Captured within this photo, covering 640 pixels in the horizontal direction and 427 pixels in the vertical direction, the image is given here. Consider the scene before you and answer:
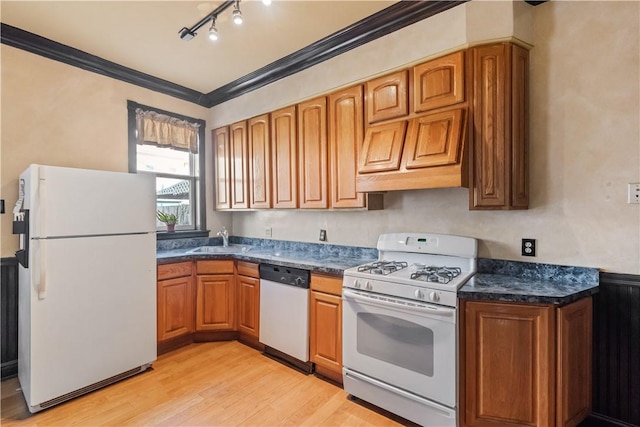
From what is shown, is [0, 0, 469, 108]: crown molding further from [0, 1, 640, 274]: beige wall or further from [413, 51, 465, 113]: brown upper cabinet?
[413, 51, 465, 113]: brown upper cabinet

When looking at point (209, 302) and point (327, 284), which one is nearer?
point (327, 284)

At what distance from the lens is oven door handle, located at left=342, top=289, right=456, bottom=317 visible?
1847mm

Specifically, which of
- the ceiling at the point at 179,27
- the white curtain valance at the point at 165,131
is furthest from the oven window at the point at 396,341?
the white curtain valance at the point at 165,131

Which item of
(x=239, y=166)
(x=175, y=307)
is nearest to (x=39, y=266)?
(x=175, y=307)

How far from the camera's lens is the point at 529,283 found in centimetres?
193

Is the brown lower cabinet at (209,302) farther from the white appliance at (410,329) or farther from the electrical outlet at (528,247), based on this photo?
the electrical outlet at (528,247)

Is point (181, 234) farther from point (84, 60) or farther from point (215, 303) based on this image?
point (84, 60)

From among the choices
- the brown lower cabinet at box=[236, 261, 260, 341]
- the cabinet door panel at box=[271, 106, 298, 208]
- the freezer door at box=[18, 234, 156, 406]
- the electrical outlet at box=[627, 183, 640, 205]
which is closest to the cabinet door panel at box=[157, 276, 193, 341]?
the freezer door at box=[18, 234, 156, 406]

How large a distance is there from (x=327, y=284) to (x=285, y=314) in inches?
21.6

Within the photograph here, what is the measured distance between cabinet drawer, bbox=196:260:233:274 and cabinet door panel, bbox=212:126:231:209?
2.75ft

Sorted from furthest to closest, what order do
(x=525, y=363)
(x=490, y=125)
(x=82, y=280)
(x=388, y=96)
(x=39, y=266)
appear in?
(x=388, y=96), (x=82, y=280), (x=39, y=266), (x=490, y=125), (x=525, y=363)

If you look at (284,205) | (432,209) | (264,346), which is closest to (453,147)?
(432,209)

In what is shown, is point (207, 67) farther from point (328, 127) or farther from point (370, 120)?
point (370, 120)

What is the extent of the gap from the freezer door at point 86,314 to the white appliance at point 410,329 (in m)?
1.66
